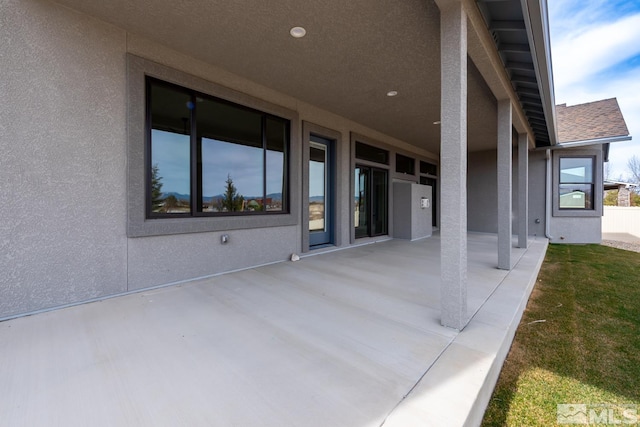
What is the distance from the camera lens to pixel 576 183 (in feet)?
28.7

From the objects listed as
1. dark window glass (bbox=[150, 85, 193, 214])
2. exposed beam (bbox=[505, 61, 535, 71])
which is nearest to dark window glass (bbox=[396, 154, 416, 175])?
exposed beam (bbox=[505, 61, 535, 71])

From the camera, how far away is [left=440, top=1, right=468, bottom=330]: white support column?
7.84ft

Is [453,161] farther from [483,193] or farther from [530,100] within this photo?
[483,193]

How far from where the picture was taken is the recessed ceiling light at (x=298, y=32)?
10.3 ft

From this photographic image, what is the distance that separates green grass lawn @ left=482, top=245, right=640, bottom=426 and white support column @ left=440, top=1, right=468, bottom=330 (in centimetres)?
58

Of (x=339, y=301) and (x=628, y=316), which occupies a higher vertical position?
(x=339, y=301)

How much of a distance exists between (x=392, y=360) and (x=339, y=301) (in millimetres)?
1169

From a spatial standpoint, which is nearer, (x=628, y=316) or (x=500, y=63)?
(x=628, y=316)

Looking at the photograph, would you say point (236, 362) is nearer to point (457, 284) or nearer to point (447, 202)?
point (457, 284)

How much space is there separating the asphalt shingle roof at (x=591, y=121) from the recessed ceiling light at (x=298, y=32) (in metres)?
8.80

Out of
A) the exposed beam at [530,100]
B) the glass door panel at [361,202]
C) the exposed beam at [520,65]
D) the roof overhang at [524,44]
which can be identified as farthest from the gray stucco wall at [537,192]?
the exposed beam at [520,65]

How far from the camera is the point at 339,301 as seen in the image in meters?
3.07

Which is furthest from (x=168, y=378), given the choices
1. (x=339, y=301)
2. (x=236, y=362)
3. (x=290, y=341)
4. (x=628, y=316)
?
(x=628, y=316)

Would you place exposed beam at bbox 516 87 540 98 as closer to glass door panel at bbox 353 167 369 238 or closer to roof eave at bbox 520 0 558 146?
roof eave at bbox 520 0 558 146
